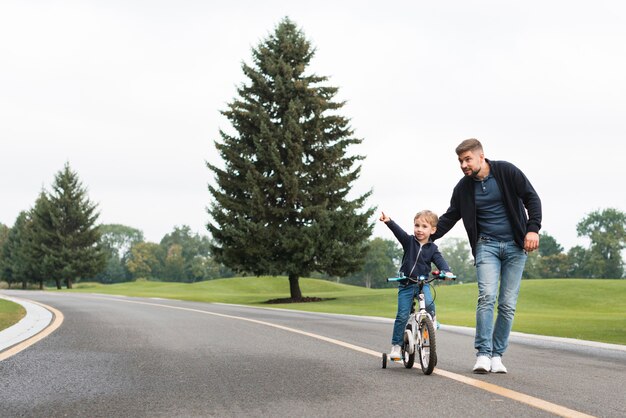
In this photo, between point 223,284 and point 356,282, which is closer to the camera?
point 223,284

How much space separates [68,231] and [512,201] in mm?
70771

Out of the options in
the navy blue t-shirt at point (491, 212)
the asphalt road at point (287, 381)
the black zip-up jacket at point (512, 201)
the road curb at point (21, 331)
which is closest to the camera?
the asphalt road at point (287, 381)

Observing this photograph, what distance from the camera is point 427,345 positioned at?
20.0ft

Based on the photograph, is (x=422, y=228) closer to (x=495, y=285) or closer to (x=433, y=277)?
(x=433, y=277)

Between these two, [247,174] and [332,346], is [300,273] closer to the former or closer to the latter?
[247,174]

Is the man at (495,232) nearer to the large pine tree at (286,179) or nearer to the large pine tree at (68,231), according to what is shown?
the large pine tree at (286,179)

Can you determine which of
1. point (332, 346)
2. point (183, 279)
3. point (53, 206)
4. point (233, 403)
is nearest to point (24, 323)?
point (332, 346)

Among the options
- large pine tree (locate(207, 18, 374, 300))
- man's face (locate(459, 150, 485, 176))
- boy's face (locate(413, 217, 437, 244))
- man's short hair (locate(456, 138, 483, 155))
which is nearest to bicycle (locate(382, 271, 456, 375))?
boy's face (locate(413, 217, 437, 244))

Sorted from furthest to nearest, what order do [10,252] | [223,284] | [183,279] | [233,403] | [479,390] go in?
[183,279] < [10,252] < [223,284] < [479,390] < [233,403]

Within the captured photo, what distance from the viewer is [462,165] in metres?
6.30

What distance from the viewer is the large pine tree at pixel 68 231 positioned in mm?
68188

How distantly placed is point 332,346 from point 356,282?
127 m

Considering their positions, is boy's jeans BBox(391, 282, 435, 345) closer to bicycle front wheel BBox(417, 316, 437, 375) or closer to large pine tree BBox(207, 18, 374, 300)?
bicycle front wheel BBox(417, 316, 437, 375)

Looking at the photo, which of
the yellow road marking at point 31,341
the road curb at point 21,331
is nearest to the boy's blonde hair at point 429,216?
the yellow road marking at point 31,341
